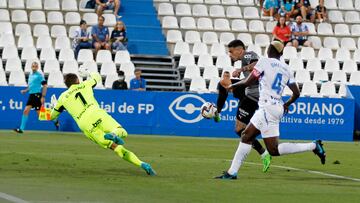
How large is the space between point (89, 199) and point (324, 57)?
25.8 m

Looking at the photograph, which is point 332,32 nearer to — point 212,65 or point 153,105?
point 212,65

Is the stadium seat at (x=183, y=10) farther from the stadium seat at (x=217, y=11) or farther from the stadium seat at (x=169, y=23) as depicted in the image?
the stadium seat at (x=217, y=11)

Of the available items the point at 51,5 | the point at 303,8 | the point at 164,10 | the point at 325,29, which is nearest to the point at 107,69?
the point at 51,5

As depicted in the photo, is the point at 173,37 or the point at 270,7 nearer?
the point at 173,37

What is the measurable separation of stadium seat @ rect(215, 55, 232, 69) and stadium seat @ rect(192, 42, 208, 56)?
0.70 metres

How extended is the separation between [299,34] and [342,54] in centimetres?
175

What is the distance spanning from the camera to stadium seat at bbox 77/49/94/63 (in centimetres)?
3325

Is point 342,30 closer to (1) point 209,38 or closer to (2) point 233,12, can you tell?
(2) point 233,12

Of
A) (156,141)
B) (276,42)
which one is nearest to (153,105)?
(156,141)

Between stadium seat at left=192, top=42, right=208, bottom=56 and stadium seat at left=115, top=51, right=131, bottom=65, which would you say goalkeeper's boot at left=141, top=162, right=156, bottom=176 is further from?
stadium seat at left=192, top=42, right=208, bottom=56

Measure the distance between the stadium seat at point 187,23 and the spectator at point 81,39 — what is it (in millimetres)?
4326

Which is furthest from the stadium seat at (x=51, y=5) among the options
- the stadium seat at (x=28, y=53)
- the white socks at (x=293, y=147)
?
the white socks at (x=293, y=147)

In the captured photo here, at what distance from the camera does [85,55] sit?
33.3m

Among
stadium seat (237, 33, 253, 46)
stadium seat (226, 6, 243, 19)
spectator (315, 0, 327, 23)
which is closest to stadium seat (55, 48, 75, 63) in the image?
stadium seat (237, 33, 253, 46)
